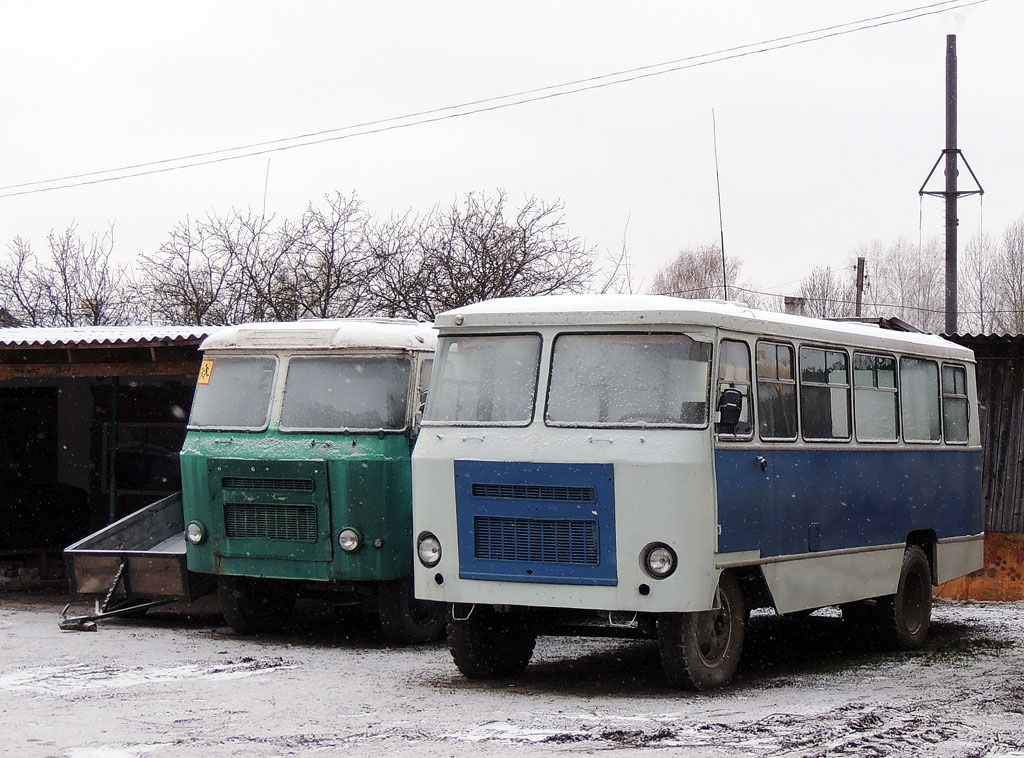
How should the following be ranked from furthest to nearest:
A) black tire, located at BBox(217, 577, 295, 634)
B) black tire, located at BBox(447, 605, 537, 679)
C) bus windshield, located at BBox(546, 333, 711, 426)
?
black tire, located at BBox(217, 577, 295, 634), black tire, located at BBox(447, 605, 537, 679), bus windshield, located at BBox(546, 333, 711, 426)

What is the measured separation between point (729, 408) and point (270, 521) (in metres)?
4.54

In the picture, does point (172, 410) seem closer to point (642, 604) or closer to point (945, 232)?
point (642, 604)

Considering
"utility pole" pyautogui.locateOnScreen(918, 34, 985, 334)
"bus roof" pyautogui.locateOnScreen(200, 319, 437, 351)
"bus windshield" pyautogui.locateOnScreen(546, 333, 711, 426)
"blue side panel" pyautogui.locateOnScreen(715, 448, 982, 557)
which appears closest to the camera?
"bus windshield" pyautogui.locateOnScreen(546, 333, 711, 426)

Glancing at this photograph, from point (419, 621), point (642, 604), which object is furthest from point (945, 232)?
point (642, 604)

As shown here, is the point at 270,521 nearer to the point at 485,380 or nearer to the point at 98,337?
the point at 485,380

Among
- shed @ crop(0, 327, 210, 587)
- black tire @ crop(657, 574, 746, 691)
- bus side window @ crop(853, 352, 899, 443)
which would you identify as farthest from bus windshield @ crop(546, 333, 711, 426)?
shed @ crop(0, 327, 210, 587)

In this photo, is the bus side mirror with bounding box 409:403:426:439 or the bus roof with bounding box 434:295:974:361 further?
the bus side mirror with bounding box 409:403:426:439

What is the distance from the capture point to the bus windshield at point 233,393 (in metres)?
12.8

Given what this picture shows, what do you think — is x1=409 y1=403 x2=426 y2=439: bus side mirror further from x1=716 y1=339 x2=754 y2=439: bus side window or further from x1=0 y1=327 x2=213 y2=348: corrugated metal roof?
x1=0 y1=327 x2=213 y2=348: corrugated metal roof

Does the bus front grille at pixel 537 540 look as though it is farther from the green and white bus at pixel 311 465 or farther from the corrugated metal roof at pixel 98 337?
the corrugated metal roof at pixel 98 337

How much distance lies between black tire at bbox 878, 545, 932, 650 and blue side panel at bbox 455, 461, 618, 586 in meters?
3.92

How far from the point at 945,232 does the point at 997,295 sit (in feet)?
134

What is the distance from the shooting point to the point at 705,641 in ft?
32.2

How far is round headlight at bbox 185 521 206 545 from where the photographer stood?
12.8 meters
